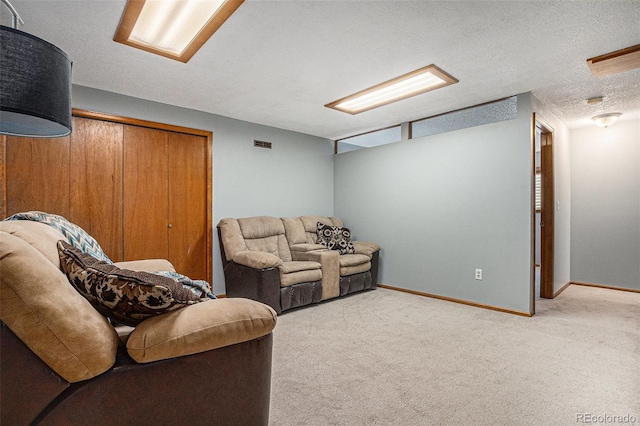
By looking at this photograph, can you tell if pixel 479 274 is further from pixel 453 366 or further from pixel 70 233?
pixel 70 233

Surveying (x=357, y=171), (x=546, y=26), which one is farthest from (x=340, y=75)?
(x=357, y=171)

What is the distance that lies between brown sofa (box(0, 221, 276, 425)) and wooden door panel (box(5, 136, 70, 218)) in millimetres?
2303

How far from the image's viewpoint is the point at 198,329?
1.17 m

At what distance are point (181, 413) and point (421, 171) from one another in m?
3.94

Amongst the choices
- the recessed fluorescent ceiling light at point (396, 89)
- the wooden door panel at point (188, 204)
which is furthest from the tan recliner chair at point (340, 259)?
the recessed fluorescent ceiling light at point (396, 89)

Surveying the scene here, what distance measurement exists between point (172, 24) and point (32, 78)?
133cm

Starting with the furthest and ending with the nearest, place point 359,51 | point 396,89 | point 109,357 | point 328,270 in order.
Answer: point 328,270, point 396,89, point 359,51, point 109,357

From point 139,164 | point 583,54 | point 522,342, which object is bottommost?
point 522,342

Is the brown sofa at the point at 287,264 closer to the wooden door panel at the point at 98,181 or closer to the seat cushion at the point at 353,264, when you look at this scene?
the seat cushion at the point at 353,264

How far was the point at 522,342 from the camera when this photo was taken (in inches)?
109

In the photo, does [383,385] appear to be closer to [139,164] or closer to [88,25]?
[88,25]

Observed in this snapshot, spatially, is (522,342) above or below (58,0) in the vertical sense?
below

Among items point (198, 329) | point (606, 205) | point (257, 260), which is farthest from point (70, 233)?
A: point (606, 205)

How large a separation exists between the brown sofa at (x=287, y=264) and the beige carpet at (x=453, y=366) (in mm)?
290
